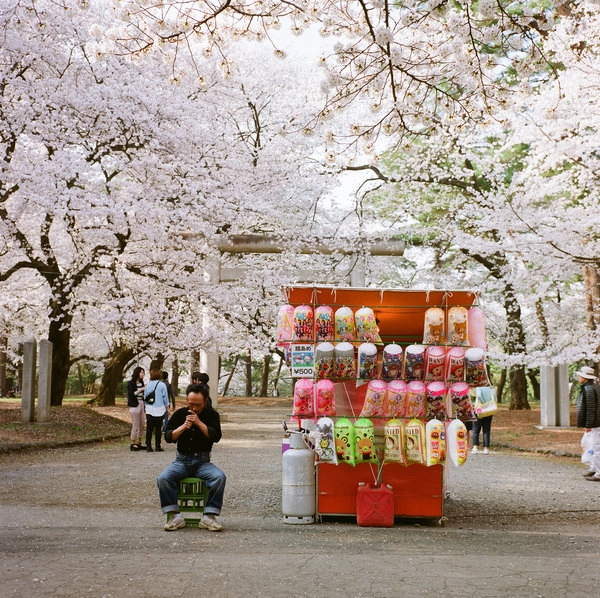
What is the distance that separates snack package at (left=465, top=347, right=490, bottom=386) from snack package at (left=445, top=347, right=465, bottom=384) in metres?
0.08

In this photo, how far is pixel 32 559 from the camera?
584 centimetres

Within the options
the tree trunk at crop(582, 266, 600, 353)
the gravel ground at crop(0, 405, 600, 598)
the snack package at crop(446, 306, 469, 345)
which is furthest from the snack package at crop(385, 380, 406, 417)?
the tree trunk at crop(582, 266, 600, 353)

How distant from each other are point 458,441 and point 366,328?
5.10 ft

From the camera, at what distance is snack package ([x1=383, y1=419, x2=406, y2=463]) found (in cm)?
765

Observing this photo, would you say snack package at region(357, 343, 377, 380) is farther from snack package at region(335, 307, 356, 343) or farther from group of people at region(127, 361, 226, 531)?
group of people at region(127, 361, 226, 531)

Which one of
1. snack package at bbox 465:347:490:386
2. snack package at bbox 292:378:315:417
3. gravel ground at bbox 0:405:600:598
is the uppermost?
snack package at bbox 465:347:490:386

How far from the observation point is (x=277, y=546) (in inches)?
258

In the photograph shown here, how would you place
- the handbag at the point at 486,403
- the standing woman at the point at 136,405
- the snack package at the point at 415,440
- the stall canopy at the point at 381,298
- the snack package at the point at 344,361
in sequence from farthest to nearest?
the standing woman at the point at 136,405 → the handbag at the point at 486,403 → the stall canopy at the point at 381,298 → the snack package at the point at 344,361 → the snack package at the point at 415,440

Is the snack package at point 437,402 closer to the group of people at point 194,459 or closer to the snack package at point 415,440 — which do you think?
the snack package at point 415,440

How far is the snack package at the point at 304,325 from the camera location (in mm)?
8016

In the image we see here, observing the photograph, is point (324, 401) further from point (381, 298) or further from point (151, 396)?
point (151, 396)

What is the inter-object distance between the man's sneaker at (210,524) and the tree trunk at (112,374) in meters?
18.5

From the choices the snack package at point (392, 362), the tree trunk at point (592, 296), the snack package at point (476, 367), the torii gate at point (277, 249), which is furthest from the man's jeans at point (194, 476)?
the torii gate at point (277, 249)

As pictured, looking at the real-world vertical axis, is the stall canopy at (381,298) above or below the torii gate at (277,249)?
below
